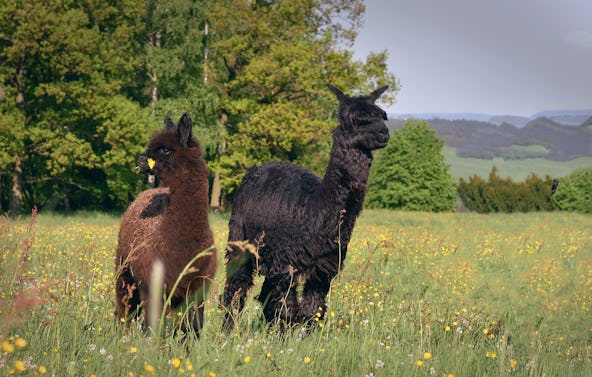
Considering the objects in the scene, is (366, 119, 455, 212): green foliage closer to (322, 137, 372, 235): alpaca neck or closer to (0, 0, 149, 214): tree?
(0, 0, 149, 214): tree

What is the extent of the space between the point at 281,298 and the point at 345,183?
1.23 meters

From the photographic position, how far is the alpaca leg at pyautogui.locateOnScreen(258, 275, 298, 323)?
5691mm

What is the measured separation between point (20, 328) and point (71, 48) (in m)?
21.1

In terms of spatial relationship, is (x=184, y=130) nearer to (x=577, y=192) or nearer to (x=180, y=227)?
(x=180, y=227)

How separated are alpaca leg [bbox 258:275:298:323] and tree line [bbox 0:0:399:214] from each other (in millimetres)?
17794

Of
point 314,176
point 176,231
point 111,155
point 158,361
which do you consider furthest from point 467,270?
point 111,155

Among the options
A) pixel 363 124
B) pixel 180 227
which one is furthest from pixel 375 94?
pixel 180 227

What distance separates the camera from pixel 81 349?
3.46 meters

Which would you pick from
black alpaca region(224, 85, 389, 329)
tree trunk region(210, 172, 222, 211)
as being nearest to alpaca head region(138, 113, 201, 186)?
black alpaca region(224, 85, 389, 329)

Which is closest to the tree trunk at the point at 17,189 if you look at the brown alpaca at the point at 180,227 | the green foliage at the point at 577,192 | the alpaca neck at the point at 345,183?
the brown alpaca at the point at 180,227

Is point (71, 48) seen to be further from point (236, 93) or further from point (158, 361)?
point (158, 361)

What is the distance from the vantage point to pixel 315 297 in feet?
19.0

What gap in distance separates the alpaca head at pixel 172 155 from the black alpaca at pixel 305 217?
0.91 metres

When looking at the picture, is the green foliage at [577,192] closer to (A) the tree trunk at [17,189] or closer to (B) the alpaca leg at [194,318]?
(A) the tree trunk at [17,189]
